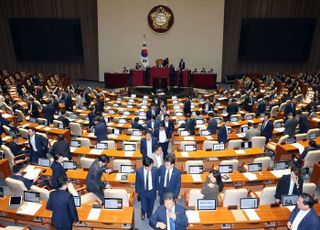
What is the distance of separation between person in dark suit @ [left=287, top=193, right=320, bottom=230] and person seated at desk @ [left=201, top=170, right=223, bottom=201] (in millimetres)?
1476

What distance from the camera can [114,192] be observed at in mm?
6527

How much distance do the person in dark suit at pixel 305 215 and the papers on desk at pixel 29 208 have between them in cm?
501

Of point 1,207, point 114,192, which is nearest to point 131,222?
point 114,192

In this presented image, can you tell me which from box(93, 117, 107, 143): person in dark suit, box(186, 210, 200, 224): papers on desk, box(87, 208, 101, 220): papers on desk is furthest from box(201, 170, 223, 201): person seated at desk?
box(93, 117, 107, 143): person in dark suit

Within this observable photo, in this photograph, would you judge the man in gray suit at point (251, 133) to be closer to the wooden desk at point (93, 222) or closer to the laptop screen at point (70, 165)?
the wooden desk at point (93, 222)

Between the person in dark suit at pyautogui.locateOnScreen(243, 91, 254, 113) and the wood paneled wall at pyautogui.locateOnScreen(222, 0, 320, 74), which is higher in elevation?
the wood paneled wall at pyautogui.locateOnScreen(222, 0, 320, 74)

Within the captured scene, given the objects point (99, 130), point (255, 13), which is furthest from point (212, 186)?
point (255, 13)

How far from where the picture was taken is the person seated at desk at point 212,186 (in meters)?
5.99

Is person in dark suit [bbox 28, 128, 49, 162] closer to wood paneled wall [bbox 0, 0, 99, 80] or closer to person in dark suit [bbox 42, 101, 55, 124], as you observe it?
person in dark suit [bbox 42, 101, 55, 124]

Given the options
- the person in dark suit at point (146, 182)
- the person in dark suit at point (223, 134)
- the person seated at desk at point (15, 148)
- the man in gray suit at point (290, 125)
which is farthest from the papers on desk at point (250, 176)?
the person seated at desk at point (15, 148)

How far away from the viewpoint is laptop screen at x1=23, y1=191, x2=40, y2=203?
21.7ft

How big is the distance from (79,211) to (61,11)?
23.5 meters

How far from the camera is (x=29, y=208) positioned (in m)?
6.43

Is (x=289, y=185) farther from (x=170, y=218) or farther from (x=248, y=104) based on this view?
(x=248, y=104)
